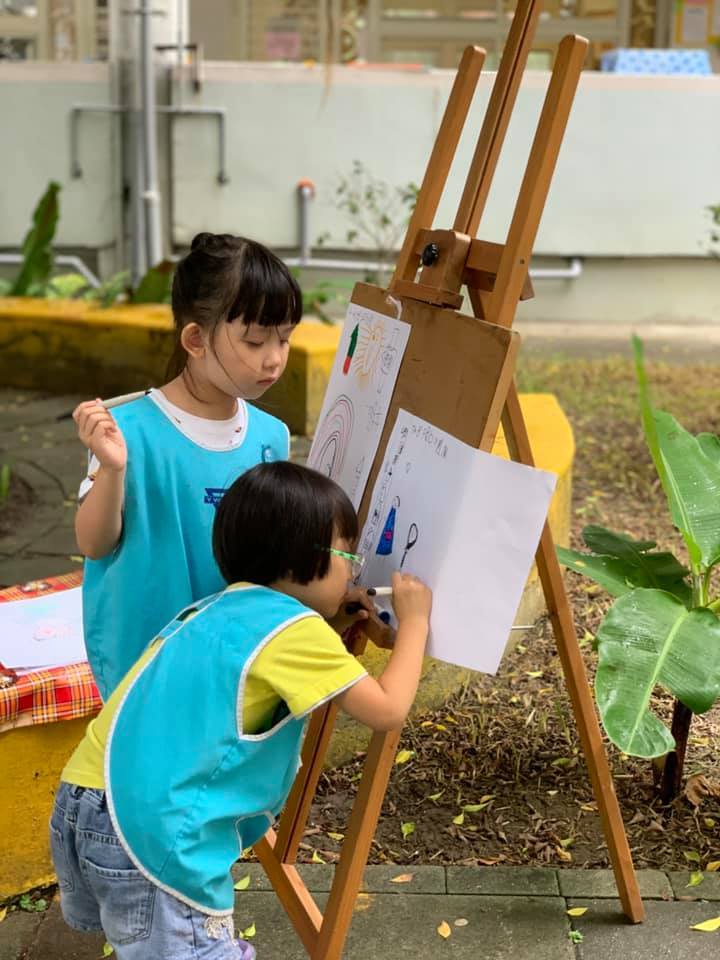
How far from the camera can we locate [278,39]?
9945mm

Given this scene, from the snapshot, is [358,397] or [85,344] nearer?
[358,397]

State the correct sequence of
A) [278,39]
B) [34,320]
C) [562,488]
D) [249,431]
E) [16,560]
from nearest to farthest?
[249,431] < [562,488] < [16,560] < [34,320] < [278,39]

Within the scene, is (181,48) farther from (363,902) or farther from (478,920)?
(478,920)

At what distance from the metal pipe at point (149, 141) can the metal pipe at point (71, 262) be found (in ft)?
1.52

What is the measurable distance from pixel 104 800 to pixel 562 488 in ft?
7.95

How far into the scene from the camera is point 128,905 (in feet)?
6.35

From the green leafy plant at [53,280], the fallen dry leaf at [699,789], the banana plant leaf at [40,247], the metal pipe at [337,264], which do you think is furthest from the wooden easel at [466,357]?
the metal pipe at [337,264]

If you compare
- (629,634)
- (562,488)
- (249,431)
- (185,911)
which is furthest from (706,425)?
(185,911)

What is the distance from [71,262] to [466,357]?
7.71 metres

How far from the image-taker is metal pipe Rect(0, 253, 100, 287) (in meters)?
9.27

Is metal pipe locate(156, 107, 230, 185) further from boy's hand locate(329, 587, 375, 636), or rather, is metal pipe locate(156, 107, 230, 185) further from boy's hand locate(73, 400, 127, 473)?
boy's hand locate(329, 587, 375, 636)

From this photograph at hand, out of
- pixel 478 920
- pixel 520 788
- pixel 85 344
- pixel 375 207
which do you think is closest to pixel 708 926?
pixel 478 920

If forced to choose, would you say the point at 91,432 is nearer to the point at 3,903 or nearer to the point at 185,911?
the point at 185,911

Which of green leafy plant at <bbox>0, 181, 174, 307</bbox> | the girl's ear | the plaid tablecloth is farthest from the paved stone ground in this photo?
green leafy plant at <bbox>0, 181, 174, 307</bbox>
